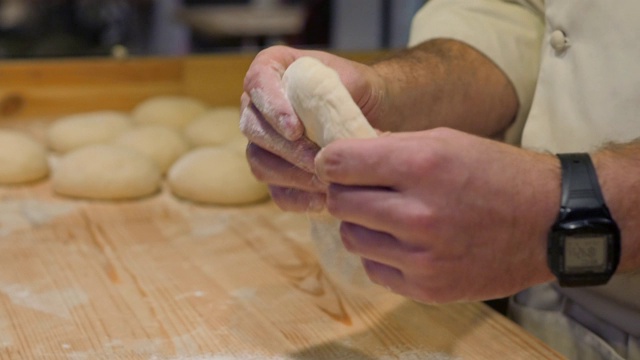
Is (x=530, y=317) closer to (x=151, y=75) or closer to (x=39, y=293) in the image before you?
(x=39, y=293)

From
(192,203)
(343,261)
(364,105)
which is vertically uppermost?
(364,105)

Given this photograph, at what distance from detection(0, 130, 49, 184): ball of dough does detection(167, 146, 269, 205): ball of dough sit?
0.29 m

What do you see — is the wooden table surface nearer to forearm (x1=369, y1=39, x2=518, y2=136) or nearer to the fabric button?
forearm (x1=369, y1=39, x2=518, y2=136)

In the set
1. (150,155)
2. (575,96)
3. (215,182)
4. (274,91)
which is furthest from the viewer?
(150,155)

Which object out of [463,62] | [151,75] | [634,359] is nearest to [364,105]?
[463,62]

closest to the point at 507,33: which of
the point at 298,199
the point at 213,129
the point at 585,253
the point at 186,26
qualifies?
the point at 298,199

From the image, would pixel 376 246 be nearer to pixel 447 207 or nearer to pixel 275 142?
pixel 447 207

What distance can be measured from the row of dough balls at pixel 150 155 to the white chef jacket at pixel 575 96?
21.5 inches

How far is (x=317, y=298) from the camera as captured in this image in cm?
121

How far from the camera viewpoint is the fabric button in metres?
1.17

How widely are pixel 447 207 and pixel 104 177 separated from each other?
1.01 m

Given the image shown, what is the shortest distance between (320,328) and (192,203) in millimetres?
627

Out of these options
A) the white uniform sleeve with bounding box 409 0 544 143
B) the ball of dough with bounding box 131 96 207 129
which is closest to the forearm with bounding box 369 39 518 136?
the white uniform sleeve with bounding box 409 0 544 143

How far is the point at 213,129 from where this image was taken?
1.92m
